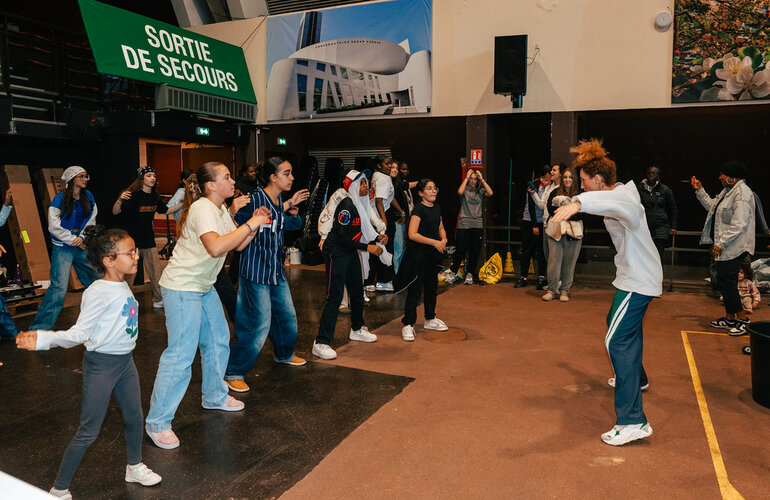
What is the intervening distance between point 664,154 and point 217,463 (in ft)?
39.5

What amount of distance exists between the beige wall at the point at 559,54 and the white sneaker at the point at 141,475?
9011 millimetres

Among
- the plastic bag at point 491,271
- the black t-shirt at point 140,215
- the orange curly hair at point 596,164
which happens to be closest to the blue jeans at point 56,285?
the black t-shirt at point 140,215

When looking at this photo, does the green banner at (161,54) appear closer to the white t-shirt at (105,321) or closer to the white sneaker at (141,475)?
the white t-shirt at (105,321)

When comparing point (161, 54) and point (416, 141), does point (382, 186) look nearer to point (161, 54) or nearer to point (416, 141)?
point (161, 54)

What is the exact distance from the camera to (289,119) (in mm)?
12562

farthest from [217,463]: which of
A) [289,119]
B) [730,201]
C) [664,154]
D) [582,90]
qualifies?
[664,154]

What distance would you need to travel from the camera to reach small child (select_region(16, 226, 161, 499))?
2953 millimetres

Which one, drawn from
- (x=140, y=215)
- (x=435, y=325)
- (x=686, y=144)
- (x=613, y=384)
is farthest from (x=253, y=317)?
(x=686, y=144)

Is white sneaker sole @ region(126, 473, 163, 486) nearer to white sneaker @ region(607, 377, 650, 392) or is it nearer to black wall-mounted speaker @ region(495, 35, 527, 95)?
white sneaker @ region(607, 377, 650, 392)

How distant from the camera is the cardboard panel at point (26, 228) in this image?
9.02 meters

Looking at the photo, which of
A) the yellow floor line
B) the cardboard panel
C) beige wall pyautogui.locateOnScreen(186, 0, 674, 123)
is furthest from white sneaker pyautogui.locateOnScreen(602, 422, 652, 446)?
the cardboard panel

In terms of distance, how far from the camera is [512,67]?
993 cm

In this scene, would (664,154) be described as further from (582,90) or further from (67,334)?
(67,334)

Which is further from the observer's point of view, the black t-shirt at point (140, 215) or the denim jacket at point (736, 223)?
the black t-shirt at point (140, 215)
